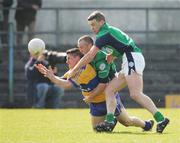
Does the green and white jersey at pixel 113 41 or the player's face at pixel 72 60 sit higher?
the green and white jersey at pixel 113 41

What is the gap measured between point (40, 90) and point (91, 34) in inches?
126

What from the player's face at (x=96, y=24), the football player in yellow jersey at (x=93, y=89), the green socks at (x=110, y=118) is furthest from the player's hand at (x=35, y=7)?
the green socks at (x=110, y=118)

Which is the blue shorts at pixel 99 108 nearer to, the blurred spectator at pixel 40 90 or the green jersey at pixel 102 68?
the green jersey at pixel 102 68

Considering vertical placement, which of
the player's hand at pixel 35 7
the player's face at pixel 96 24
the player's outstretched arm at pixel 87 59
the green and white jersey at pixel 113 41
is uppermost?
the player's face at pixel 96 24

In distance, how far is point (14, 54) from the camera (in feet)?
85.0

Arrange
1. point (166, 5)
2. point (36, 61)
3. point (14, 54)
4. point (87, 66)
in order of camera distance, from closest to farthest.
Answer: point (87, 66), point (36, 61), point (14, 54), point (166, 5)

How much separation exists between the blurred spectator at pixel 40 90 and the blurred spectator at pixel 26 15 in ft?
6.09

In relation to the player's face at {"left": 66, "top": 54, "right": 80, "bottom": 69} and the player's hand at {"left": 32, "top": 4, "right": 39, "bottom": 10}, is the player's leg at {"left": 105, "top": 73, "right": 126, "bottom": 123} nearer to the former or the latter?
the player's face at {"left": 66, "top": 54, "right": 80, "bottom": 69}

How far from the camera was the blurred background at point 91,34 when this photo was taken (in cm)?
2553

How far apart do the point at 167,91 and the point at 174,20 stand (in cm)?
227

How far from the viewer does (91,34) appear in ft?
85.6

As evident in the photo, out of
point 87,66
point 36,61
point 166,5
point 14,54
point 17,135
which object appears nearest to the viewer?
point 17,135

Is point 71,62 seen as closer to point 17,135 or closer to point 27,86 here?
point 17,135

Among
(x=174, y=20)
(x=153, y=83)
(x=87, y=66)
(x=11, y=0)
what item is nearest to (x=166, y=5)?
(x=174, y=20)
